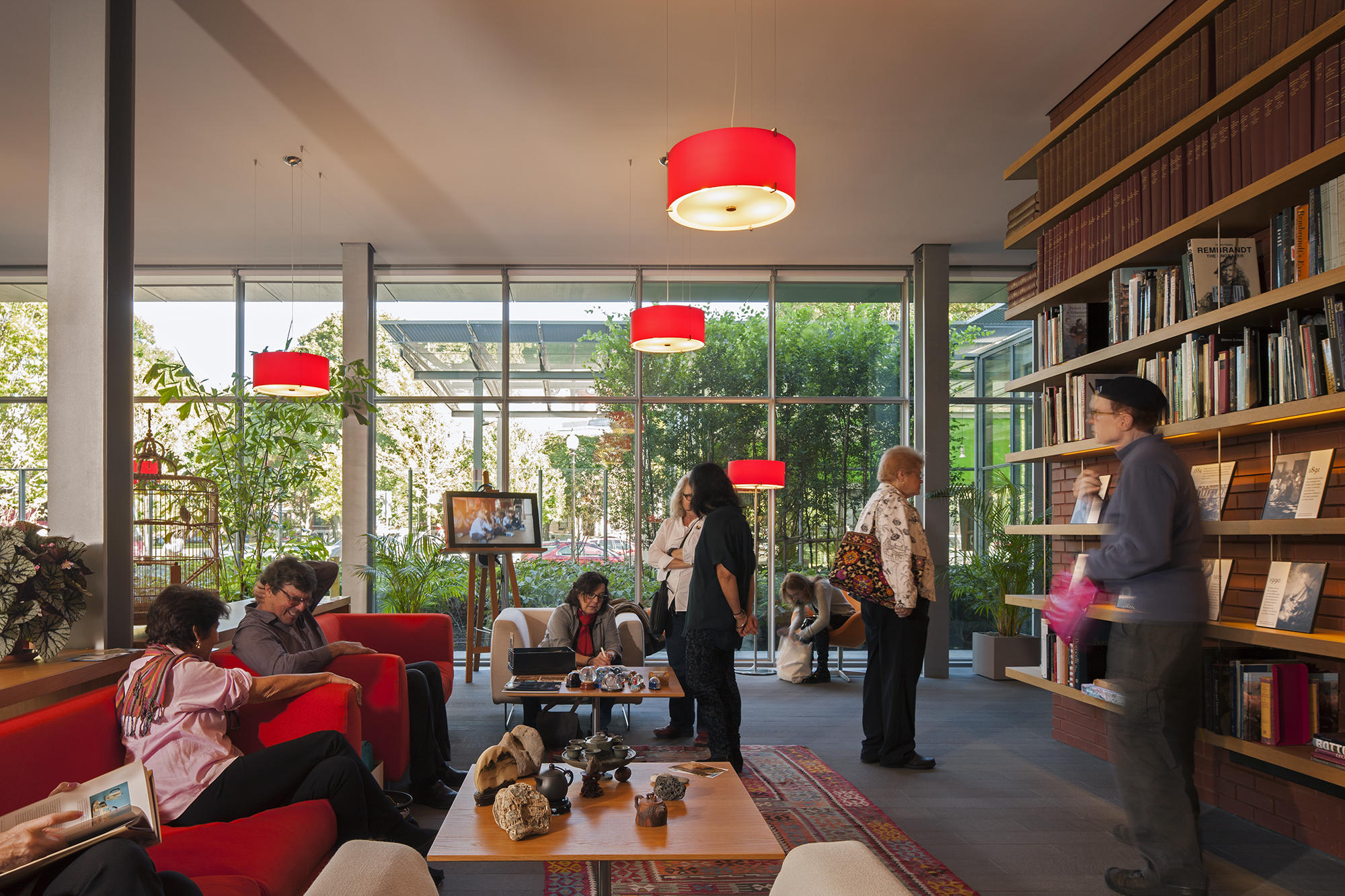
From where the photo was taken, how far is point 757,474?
7.70 meters

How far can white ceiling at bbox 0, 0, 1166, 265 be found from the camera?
439cm

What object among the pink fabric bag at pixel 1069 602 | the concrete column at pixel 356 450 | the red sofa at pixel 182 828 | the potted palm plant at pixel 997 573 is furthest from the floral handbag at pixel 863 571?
the concrete column at pixel 356 450

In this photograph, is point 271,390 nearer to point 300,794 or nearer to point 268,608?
point 268,608

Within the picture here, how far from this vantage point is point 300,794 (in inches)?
112

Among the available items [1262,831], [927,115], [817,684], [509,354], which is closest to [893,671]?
[1262,831]

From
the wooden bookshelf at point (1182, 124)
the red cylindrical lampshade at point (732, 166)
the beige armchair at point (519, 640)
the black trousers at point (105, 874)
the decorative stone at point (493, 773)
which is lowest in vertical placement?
the beige armchair at point (519, 640)

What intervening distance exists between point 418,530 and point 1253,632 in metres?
7.01

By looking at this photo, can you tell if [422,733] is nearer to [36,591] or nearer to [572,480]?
[36,591]

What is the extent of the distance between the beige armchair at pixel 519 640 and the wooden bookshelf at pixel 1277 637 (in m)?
3.07

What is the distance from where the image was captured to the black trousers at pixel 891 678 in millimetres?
4484

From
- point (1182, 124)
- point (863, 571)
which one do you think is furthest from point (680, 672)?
point (1182, 124)

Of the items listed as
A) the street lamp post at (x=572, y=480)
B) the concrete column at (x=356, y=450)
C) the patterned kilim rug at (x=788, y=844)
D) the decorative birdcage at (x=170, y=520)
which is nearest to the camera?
the patterned kilim rug at (x=788, y=844)

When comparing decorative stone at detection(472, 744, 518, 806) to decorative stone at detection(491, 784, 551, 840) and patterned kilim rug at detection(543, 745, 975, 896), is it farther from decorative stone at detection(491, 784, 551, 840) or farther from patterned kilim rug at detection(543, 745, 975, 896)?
patterned kilim rug at detection(543, 745, 975, 896)

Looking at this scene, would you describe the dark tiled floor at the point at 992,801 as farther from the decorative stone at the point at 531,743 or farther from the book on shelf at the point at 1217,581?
the book on shelf at the point at 1217,581
